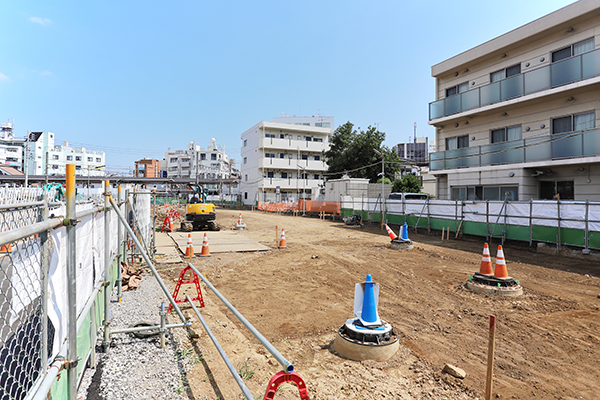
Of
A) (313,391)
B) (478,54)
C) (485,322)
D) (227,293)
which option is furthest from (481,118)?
(313,391)

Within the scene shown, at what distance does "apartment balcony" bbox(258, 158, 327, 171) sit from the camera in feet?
170

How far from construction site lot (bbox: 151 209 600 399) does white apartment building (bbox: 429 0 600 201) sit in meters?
6.17

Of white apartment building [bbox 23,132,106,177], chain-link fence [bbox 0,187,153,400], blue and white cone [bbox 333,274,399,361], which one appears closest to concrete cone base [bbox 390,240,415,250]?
blue and white cone [bbox 333,274,399,361]

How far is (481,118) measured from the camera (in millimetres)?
19438

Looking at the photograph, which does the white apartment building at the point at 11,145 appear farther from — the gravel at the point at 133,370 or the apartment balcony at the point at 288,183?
the gravel at the point at 133,370

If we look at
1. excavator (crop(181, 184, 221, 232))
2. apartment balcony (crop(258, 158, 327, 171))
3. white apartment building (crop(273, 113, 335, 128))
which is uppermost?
white apartment building (crop(273, 113, 335, 128))

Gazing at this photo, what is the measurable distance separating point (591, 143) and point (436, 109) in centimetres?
918

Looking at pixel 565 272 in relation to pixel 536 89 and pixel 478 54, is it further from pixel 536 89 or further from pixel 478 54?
pixel 478 54

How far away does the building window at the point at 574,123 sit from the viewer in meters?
14.6

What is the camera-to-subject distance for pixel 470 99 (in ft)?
63.6

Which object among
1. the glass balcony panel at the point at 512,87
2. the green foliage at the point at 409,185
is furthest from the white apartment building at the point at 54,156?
the glass balcony panel at the point at 512,87

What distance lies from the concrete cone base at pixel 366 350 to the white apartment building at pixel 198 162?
88.4m

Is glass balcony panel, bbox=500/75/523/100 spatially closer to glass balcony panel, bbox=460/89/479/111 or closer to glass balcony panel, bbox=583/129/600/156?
glass balcony panel, bbox=460/89/479/111

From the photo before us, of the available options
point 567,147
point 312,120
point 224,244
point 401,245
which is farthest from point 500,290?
point 312,120
